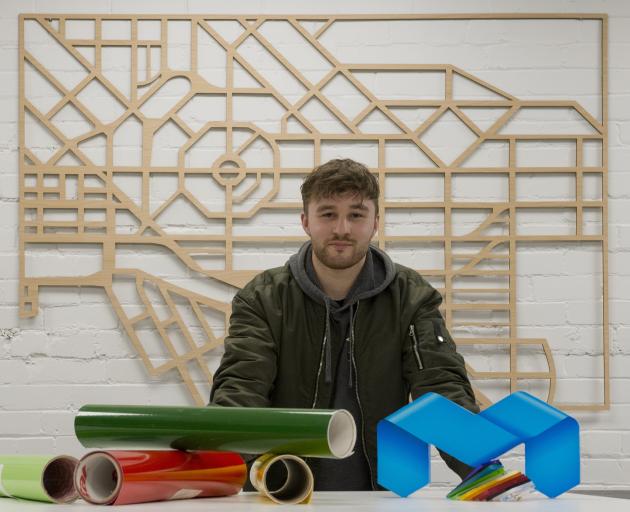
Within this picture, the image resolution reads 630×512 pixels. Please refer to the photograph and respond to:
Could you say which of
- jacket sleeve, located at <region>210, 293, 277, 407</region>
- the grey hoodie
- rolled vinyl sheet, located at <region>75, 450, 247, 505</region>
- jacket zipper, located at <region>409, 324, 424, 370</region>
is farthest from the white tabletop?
the grey hoodie

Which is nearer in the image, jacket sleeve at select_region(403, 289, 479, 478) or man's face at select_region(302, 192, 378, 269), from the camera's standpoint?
jacket sleeve at select_region(403, 289, 479, 478)

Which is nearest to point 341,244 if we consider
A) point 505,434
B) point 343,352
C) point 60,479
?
point 343,352

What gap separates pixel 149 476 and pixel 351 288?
1.22 metres

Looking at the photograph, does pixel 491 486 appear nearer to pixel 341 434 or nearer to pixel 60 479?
pixel 341 434

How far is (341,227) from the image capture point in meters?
2.15

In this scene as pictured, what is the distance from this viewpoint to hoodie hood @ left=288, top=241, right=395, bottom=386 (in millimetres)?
2217

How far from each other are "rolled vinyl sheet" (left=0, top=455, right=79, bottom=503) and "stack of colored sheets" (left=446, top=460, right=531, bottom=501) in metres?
0.51

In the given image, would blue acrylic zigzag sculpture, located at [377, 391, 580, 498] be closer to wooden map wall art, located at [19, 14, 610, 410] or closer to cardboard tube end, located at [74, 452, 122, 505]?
cardboard tube end, located at [74, 452, 122, 505]

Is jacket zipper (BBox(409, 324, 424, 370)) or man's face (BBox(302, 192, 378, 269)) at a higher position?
man's face (BBox(302, 192, 378, 269))

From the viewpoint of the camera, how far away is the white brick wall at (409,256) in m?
3.09

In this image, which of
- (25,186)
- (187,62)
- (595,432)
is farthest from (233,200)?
(595,432)

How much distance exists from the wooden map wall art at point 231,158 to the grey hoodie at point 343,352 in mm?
877

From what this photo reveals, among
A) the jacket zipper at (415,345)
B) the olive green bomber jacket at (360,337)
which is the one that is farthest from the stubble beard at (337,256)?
the jacket zipper at (415,345)

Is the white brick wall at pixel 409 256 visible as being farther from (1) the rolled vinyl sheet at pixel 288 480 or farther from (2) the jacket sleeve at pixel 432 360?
(1) the rolled vinyl sheet at pixel 288 480
